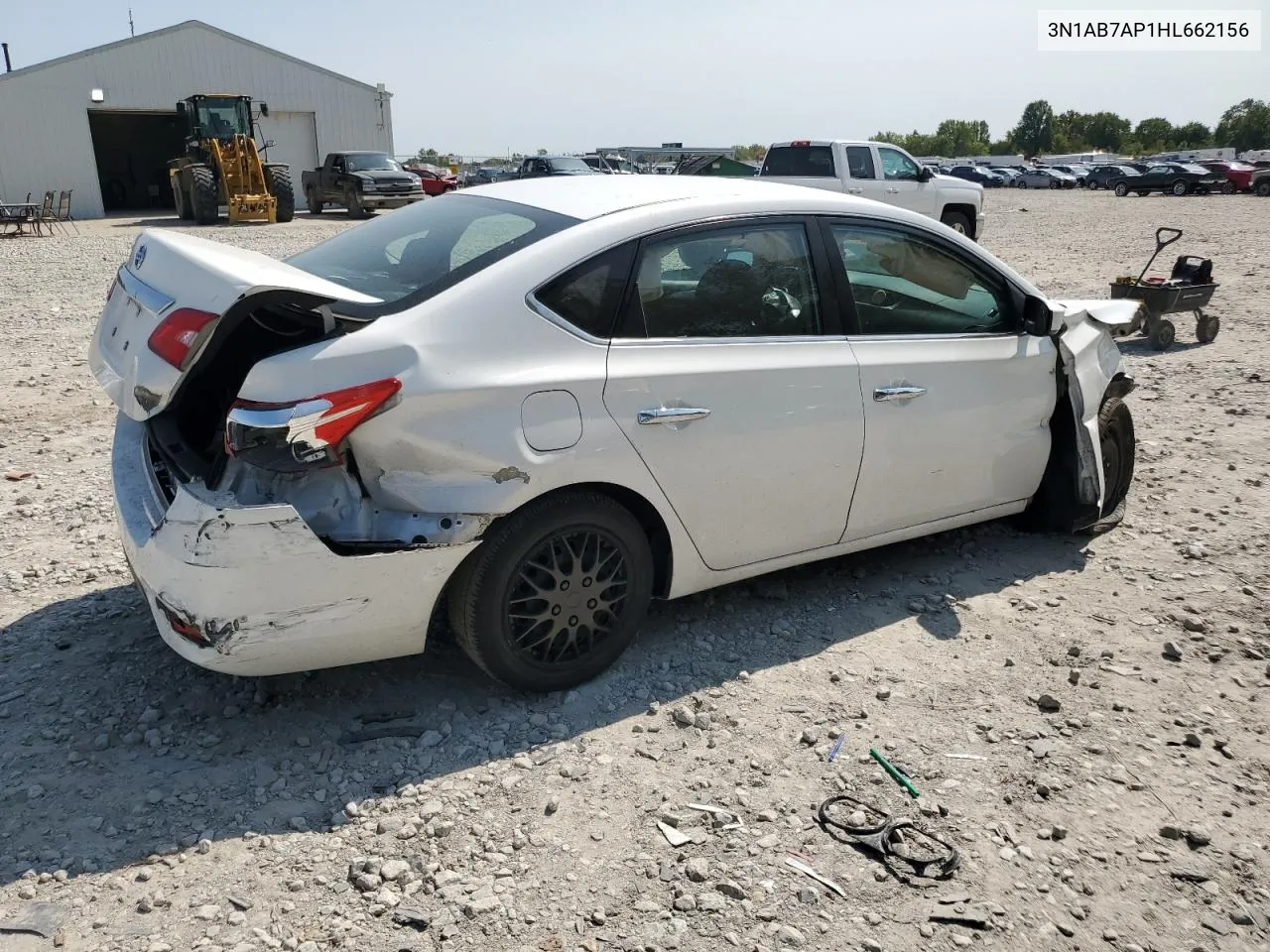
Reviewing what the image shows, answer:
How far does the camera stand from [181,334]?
2.94 meters

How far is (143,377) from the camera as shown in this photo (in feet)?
10.0

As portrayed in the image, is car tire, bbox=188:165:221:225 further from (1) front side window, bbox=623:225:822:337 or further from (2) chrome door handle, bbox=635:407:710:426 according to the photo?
(2) chrome door handle, bbox=635:407:710:426

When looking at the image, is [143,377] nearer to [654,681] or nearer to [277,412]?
[277,412]

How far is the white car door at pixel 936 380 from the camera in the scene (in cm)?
388

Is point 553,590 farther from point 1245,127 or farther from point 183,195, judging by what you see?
point 1245,127

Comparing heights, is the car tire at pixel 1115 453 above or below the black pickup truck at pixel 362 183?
below

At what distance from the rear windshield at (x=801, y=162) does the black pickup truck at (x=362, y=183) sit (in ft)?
44.9

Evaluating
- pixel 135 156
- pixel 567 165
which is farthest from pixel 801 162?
pixel 135 156

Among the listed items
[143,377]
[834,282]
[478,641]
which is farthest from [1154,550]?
[143,377]

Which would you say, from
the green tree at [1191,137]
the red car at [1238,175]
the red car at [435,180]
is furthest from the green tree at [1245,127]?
the red car at [435,180]

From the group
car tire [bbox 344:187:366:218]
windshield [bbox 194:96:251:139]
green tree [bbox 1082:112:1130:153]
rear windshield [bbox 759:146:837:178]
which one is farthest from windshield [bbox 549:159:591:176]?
green tree [bbox 1082:112:1130:153]

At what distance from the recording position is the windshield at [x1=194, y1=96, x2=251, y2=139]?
26.5 metres

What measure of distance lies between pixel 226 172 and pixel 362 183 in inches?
141

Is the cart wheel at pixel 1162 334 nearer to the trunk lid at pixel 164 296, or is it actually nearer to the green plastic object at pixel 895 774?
the green plastic object at pixel 895 774
